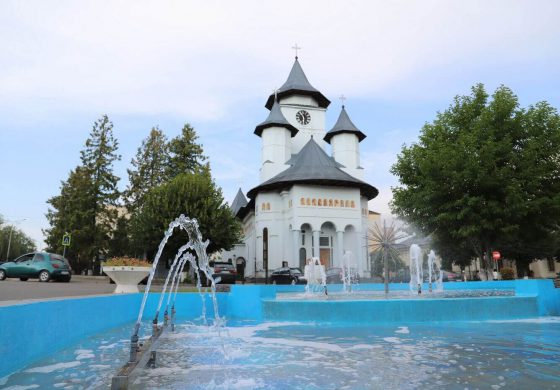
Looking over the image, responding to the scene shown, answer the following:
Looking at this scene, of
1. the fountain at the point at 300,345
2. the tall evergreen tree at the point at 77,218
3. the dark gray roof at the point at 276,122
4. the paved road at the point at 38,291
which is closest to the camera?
the fountain at the point at 300,345

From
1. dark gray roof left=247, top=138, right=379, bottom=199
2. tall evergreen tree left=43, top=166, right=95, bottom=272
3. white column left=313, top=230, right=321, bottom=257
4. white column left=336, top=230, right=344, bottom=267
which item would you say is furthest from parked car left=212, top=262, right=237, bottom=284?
tall evergreen tree left=43, top=166, right=95, bottom=272

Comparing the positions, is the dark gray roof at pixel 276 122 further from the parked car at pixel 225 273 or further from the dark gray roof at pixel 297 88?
the parked car at pixel 225 273

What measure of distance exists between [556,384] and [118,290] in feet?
38.6

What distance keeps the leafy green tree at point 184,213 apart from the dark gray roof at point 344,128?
15.7 meters

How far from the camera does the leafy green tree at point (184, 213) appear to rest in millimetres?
30703

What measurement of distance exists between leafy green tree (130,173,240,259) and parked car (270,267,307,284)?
202 inches

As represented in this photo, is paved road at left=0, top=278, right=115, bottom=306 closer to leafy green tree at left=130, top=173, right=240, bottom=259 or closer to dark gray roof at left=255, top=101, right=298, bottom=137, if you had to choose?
leafy green tree at left=130, top=173, right=240, bottom=259

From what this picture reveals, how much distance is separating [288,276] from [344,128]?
62.4 ft

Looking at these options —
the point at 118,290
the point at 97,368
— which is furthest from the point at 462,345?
the point at 118,290

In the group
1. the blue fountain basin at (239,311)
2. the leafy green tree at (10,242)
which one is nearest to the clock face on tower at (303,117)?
the blue fountain basin at (239,311)

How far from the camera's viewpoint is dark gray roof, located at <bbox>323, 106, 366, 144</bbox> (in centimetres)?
4248

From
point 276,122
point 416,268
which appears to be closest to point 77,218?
point 276,122

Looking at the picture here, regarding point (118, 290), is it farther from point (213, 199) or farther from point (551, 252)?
point (551, 252)

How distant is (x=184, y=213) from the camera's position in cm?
3027
